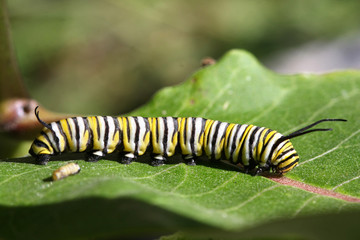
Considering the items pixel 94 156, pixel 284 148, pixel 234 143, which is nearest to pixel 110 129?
pixel 94 156

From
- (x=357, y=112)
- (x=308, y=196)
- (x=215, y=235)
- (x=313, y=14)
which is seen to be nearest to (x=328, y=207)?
(x=308, y=196)

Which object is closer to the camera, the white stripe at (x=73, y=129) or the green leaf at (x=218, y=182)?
the green leaf at (x=218, y=182)

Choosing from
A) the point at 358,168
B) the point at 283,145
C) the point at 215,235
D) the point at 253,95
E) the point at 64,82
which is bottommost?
the point at 215,235

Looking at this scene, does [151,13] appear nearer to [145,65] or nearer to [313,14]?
[145,65]

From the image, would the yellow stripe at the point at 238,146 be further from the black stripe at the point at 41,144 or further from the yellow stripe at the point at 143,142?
the black stripe at the point at 41,144

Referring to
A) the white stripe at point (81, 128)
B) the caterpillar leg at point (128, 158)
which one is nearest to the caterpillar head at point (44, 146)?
the white stripe at point (81, 128)

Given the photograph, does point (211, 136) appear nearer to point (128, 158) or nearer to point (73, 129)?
point (128, 158)

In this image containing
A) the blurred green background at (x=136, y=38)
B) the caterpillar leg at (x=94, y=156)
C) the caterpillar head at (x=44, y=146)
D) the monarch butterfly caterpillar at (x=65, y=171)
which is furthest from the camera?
the blurred green background at (x=136, y=38)

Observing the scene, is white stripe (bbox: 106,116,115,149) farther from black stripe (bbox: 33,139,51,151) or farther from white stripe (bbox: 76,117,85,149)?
black stripe (bbox: 33,139,51,151)

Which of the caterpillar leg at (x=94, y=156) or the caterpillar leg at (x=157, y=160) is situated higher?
the caterpillar leg at (x=94, y=156)
